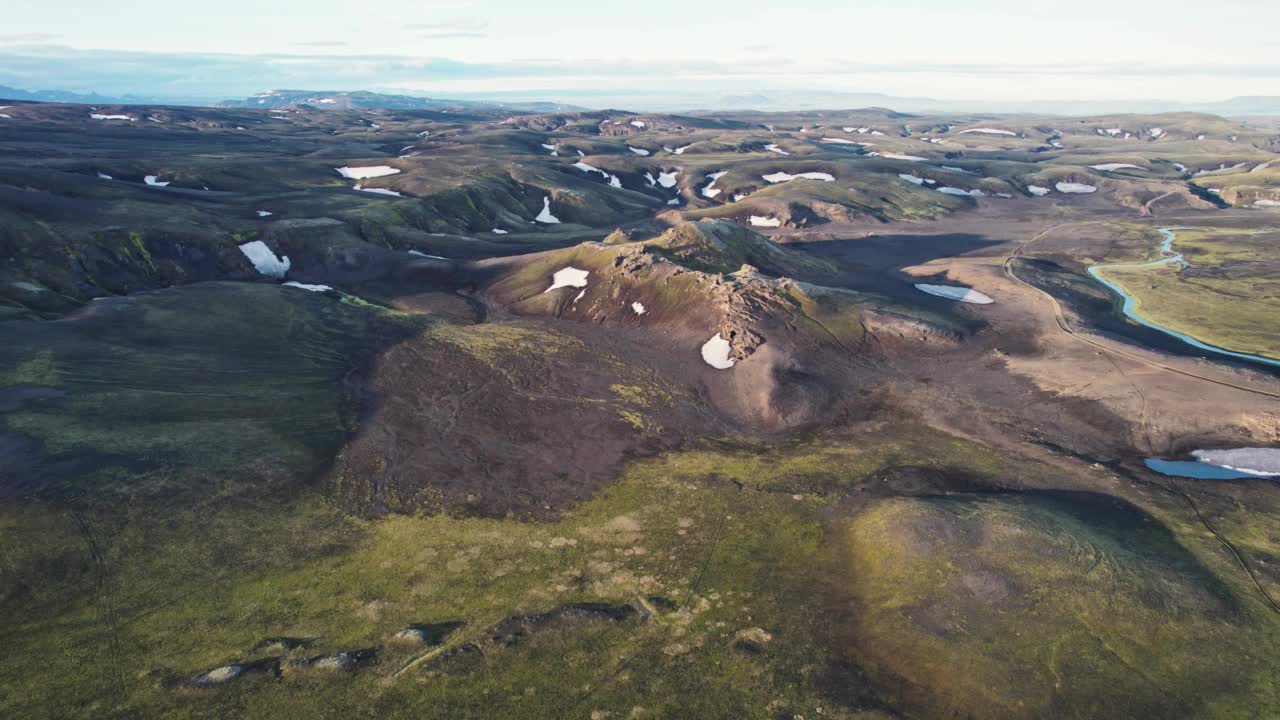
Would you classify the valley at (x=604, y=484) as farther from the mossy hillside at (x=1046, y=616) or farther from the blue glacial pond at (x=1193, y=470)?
the blue glacial pond at (x=1193, y=470)

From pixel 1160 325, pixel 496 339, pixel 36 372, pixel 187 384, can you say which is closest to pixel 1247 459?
pixel 1160 325

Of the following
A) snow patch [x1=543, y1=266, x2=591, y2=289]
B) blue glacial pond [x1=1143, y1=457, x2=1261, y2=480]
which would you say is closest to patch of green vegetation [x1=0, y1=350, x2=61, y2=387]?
snow patch [x1=543, y1=266, x2=591, y2=289]

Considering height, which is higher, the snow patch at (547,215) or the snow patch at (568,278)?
the snow patch at (547,215)

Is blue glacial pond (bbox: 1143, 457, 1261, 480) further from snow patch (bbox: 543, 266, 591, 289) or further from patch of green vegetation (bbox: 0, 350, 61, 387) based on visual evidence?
patch of green vegetation (bbox: 0, 350, 61, 387)

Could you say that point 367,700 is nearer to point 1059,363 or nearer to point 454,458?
point 454,458

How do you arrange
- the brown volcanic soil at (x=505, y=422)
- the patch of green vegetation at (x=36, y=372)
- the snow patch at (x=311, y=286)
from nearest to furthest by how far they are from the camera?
the brown volcanic soil at (x=505, y=422), the patch of green vegetation at (x=36, y=372), the snow patch at (x=311, y=286)

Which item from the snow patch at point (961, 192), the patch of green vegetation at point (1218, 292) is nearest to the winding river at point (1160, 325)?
the patch of green vegetation at point (1218, 292)
